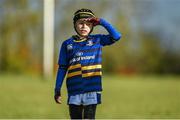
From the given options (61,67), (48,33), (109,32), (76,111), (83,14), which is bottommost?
(76,111)

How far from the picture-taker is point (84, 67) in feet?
16.3

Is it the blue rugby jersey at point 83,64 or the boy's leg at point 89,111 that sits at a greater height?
the blue rugby jersey at point 83,64

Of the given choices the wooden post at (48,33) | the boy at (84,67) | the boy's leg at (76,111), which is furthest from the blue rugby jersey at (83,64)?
the wooden post at (48,33)

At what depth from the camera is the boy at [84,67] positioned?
4.98 metres

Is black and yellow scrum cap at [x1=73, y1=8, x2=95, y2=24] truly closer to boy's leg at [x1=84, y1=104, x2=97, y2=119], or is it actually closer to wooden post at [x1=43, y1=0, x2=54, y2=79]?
boy's leg at [x1=84, y1=104, x2=97, y2=119]

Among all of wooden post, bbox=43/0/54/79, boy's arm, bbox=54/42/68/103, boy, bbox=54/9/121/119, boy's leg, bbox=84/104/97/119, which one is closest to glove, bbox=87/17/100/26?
boy, bbox=54/9/121/119

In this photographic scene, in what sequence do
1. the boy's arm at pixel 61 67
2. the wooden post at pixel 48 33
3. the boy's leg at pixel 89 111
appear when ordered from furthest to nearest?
the wooden post at pixel 48 33 → the boy's arm at pixel 61 67 → the boy's leg at pixel 89 111

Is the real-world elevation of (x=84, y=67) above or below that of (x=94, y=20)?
below

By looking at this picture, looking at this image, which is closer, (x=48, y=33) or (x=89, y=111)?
(x=89, y=111)

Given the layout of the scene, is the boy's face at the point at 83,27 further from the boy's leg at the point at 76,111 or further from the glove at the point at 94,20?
the boy's leg at the point at 76,111

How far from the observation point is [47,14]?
95.8 ft

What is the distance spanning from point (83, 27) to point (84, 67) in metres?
0.31

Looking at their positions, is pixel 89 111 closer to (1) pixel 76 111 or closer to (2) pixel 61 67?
(1) pixel 76 111

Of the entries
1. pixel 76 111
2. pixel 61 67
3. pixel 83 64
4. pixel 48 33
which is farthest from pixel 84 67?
pixel 48 33
